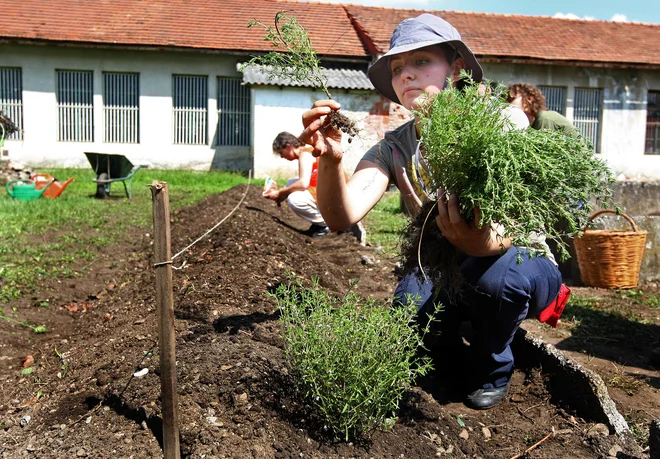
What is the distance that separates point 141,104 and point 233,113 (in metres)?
2.54

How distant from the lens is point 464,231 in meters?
2.40

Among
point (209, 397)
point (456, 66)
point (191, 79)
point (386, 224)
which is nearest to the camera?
point (209, 397)

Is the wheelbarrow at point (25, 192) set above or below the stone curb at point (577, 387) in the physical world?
above

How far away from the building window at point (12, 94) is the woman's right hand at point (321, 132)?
57.9 feet

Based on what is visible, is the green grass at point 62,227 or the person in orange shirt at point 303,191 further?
the person in orange shirt at point 303,191

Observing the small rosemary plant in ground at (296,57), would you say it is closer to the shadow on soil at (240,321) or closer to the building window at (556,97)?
the shadow on soil at (240,321)

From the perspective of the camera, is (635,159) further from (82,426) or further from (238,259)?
(82,426)

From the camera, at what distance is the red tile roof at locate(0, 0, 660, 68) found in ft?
57.5

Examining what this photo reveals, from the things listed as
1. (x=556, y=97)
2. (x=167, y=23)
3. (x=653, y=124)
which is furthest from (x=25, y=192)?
(x=653, y=124)

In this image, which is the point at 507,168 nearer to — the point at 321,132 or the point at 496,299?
the point at 321,132

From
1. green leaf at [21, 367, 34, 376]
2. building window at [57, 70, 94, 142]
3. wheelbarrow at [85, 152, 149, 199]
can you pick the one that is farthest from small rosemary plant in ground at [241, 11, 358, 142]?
building window at [57, 70, 94, 142]

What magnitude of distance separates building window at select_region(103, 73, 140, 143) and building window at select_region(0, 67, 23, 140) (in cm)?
225

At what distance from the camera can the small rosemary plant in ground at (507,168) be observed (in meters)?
2.07

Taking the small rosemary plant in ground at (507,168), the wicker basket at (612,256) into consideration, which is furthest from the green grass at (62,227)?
the wicker basket at (612,256)
